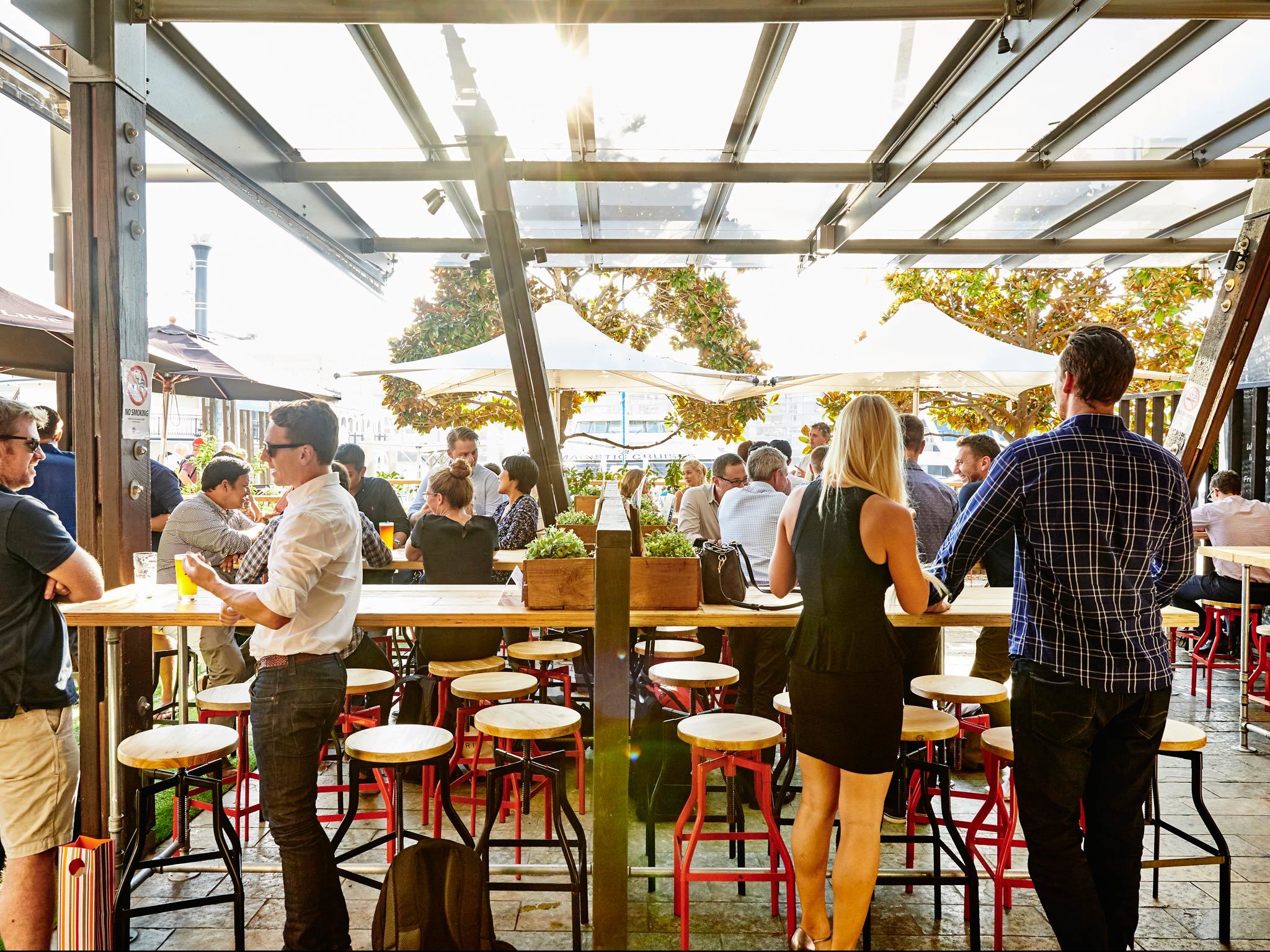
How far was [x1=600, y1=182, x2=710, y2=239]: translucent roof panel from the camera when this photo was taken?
18.8ft

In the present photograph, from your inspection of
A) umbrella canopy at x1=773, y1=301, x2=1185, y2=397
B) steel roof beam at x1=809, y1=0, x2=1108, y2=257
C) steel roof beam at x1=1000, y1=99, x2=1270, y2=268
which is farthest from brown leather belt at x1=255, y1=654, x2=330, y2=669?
umbrella canopy at x1=773, y1=301, x2=1185, y2=397

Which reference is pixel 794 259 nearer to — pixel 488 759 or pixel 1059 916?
pixel 488 759

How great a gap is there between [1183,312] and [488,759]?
13.1 metres

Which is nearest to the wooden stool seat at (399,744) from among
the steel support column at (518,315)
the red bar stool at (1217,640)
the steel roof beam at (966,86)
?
the steel support column at (518,315)

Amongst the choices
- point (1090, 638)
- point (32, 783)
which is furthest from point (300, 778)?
point (1090, 638)

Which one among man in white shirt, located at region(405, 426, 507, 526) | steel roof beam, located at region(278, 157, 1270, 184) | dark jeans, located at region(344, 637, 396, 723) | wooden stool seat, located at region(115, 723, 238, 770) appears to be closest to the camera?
wooden stool seat, located at region(115, 723, 238, 770)

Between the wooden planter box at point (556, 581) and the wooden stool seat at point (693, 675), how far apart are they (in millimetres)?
702

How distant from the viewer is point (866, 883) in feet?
8.48

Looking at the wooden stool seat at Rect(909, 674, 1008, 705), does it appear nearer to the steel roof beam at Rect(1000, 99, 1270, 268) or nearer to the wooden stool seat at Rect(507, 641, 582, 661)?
the wooden stool seat at Rect(507, 641, 582, 661)

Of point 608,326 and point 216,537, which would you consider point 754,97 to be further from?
point 608,326

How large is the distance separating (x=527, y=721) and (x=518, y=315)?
275cm

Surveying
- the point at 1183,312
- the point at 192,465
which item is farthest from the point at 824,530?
the point at 1183,312

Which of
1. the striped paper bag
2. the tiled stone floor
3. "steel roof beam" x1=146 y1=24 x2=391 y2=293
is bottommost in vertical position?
the tiled stone floor

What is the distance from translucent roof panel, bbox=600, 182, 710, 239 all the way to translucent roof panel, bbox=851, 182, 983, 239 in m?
1.22
